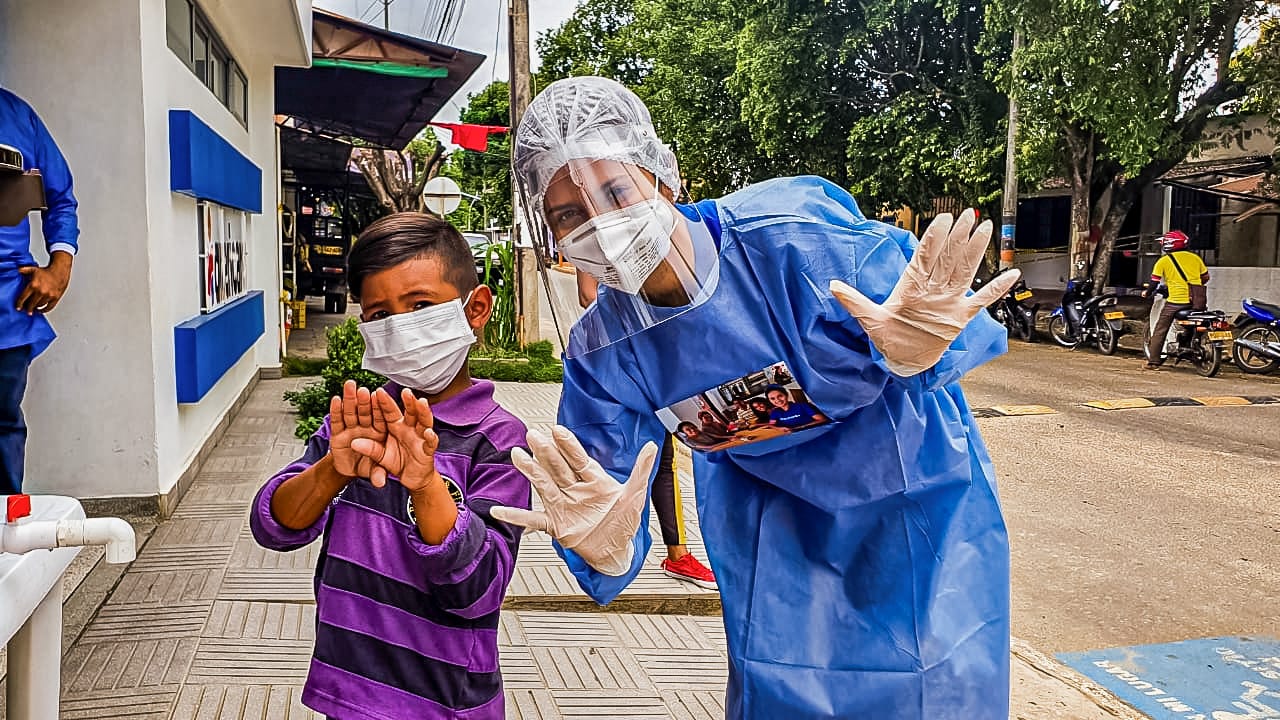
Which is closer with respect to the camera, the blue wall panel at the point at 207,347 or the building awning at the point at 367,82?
the blue wall panel at the point at 207,347

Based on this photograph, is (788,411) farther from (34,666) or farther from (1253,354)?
(1253,354)

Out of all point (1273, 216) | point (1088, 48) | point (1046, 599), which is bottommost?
point (1046, 599)

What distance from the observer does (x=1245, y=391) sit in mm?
11617

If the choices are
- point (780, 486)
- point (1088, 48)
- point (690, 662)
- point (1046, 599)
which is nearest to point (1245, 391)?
point (1088, 48)

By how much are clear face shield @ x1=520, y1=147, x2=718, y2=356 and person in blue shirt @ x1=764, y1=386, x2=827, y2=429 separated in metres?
0.19

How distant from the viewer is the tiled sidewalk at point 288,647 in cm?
352

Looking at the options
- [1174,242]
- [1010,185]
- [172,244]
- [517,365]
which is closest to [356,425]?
[172,244]

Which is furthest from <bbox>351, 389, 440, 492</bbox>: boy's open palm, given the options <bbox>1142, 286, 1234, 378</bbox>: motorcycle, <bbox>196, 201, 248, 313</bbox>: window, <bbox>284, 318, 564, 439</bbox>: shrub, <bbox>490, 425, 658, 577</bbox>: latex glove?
<bbox>1142, 286, 1234, 378</bbox>: motorcycle

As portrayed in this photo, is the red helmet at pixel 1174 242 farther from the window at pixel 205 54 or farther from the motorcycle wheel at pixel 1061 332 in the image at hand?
the window at pixel 205 54

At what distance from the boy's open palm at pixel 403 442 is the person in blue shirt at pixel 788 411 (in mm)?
527

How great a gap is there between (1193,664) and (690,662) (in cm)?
184

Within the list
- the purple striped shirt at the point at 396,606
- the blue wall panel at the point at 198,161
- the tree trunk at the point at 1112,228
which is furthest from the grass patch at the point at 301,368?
the tree trunk at the point at 1112,228

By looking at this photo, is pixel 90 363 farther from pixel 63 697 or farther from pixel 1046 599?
pixel 1046 599

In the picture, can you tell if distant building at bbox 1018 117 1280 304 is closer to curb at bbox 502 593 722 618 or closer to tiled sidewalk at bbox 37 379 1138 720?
curb at bbox 502 593 722 618
